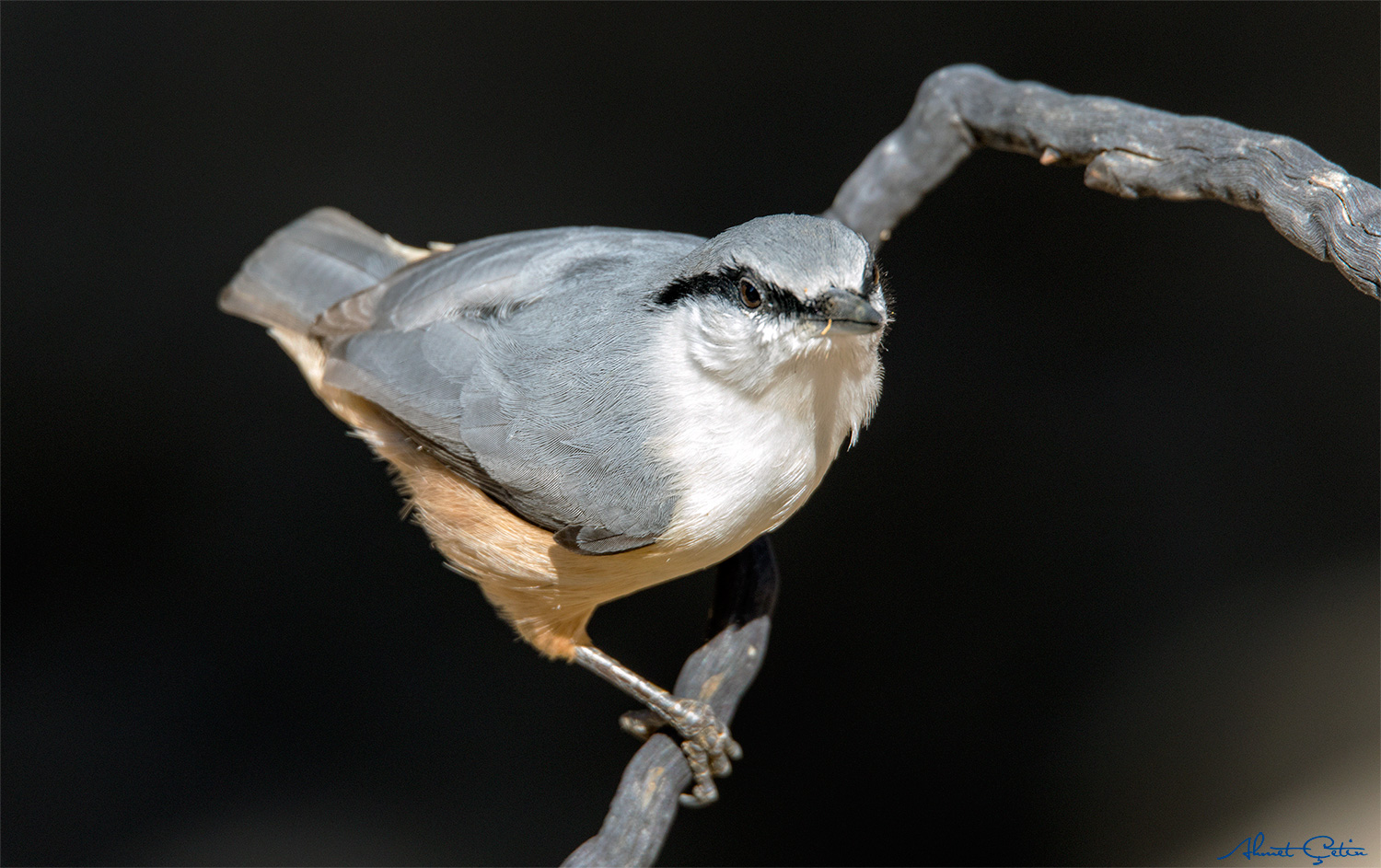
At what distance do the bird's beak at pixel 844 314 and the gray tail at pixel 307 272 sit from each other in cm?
167

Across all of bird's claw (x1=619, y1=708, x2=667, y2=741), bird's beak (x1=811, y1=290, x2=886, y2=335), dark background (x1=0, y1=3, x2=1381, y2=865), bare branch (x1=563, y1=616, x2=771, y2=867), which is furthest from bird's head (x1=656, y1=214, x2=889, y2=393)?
dark background (x1=0, y1=3, x2=1381, y2=865)

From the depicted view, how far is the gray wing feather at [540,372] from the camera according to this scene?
2.50m

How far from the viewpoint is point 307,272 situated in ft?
11.0

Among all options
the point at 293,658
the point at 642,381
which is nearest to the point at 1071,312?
the point at 642,381

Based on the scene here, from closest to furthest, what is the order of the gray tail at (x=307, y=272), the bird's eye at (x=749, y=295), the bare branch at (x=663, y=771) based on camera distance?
the bird's eye at (x=749, y=295) < the bare branch at (x=663, y=771) < the gray tail at (x=307, y=272)

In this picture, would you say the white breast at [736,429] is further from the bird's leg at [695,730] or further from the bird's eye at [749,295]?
the bird's leg at [695,730]

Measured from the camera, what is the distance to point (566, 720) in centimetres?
467

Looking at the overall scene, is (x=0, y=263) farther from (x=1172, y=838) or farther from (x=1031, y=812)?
(x=1172, y=838)

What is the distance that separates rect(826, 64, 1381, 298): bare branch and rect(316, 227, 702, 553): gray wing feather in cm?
80

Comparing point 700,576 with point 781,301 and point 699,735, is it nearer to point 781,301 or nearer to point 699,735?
point 699,735

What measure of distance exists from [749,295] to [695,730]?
1.16m

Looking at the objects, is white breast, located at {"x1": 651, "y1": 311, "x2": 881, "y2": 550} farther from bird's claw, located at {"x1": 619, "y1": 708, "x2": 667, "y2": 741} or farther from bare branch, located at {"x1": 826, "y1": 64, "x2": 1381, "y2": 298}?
bare branch, located at {"x1": 826, "y1": 64, "x2": 1381, "y2": 298}
